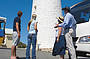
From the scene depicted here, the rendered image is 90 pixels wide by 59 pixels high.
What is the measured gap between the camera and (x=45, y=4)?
12.8 metres

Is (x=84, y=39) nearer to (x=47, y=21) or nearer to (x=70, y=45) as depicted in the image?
→ (x=70, y=45)

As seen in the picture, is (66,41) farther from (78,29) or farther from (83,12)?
(83,12)

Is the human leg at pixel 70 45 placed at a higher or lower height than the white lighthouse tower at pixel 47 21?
lower

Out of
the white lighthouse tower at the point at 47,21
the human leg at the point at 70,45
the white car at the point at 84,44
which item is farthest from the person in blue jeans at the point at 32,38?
the white lighthouse tower at the point at 47,21

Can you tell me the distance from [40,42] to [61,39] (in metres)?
7.66

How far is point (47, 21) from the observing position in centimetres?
Answer: 1259

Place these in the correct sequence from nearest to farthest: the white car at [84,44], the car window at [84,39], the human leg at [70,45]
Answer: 1. the human leg at [70,45]
2. the white car at [84,44]
3. the car window at [84,39]

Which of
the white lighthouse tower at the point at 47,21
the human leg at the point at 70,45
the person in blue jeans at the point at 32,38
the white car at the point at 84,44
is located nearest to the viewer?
the human leg at the point at 70,45

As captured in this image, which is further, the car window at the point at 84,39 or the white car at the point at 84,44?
the car window at the point at 84,39

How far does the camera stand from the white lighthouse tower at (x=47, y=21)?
12.4 metres

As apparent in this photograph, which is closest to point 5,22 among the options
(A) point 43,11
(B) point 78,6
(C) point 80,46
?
(A) point 43,11

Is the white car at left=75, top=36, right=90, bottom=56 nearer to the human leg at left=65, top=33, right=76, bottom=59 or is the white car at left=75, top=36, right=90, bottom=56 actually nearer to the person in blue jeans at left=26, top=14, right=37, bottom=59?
the human leg at left=65, top=33, right=76, bottom=59

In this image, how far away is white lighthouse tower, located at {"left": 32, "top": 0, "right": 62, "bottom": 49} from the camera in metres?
12.4

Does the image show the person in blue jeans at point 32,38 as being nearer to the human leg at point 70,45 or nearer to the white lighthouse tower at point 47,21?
the human leg at point 70,45
